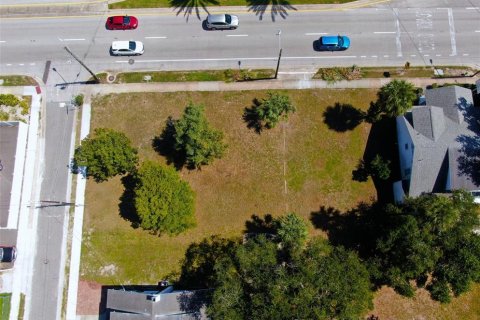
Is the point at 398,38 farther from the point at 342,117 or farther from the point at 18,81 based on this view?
the point at 18,81

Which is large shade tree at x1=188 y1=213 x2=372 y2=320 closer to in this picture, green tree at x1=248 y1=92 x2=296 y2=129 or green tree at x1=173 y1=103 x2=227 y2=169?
green tree at x1=173 y1=103 x2=227 y2=169

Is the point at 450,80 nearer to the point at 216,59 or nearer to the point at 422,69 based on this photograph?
the point at 422,69

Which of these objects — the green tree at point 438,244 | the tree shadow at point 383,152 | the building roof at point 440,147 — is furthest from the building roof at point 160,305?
the building roof at point 440,147

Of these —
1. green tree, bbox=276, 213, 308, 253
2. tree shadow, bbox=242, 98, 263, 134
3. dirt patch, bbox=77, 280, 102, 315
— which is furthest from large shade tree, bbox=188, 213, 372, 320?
dirt patch, bbox=77, 280, 102, 315

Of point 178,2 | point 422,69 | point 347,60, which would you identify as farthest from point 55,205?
point 422,69

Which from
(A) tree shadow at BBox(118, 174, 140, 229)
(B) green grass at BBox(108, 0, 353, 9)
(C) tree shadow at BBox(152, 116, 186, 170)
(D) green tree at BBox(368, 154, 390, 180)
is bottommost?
(A) tree shadow at BBox(118, 174, 140, 229)

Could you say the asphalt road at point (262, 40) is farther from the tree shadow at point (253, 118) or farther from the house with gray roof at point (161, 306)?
the house with gray roof at point (161, 306)
